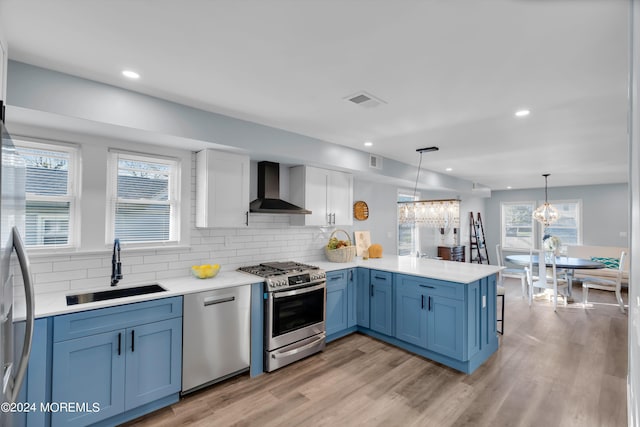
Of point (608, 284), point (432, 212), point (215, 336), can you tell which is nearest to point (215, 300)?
point (215, 336)

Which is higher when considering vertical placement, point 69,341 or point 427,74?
point 427,74

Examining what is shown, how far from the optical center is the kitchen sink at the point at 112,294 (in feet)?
7.59

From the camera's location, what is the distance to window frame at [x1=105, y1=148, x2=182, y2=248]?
2738 mm

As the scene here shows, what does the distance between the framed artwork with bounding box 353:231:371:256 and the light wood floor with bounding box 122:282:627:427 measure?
152 centimetres

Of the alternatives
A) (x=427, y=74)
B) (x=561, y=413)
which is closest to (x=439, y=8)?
(x=427, y=74)

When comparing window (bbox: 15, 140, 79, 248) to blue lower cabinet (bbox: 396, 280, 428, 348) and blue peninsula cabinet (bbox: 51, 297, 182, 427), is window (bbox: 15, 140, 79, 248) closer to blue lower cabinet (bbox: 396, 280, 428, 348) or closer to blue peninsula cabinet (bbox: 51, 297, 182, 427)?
blue peninsula cabinet (bbox: 51, 297, 182, 427)

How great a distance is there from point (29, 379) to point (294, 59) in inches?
102

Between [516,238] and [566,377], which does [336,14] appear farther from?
[516,238]

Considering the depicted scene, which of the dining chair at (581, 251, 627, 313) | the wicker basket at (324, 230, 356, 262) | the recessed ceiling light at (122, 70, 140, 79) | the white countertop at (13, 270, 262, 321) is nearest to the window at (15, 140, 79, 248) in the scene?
the white countertop at (13, 270, 262, 321)

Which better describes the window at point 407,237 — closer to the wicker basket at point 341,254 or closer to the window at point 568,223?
the wicker basket at point 341,254

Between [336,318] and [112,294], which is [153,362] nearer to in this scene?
[112,294]

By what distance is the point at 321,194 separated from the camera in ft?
13.3

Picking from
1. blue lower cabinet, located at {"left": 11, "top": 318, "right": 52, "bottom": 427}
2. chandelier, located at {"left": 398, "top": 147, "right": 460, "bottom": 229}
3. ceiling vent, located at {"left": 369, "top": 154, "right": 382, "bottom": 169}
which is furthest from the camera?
ceiling vent, located at {"left": 369, "top": 154, "right": 382, "bottom": 169}

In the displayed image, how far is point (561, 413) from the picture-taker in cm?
240
